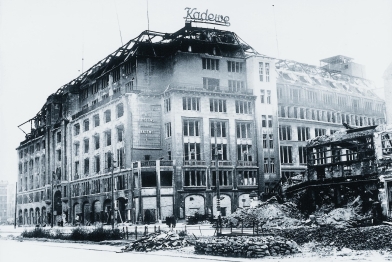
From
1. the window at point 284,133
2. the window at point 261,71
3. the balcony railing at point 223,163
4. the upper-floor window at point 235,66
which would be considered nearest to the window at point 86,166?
the balcony railing at point 223,163

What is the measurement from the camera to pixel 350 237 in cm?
3016

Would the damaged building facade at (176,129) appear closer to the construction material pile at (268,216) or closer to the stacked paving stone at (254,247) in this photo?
the construction material pile at (268,216)

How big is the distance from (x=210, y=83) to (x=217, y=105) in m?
4.74

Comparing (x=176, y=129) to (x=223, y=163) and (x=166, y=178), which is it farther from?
(x=223, y=163)

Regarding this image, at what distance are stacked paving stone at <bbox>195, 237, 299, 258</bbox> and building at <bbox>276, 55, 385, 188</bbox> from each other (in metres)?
56.2

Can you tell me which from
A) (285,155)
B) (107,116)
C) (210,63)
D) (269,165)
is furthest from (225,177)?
(107,116)

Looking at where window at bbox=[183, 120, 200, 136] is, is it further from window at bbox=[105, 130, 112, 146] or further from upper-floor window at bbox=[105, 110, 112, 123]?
upper-floor window at bbox=[105, 110, 112, 123]

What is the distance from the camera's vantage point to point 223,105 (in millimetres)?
83125

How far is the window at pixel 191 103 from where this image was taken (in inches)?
3132

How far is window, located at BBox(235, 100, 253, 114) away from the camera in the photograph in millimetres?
84850

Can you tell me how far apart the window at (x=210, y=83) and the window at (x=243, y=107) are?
4.59 metres

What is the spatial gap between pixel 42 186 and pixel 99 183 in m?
32.6

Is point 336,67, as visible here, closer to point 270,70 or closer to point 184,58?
point 270,70

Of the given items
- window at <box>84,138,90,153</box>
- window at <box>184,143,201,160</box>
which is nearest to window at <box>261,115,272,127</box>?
window at <box>184,143,201,160</box>
